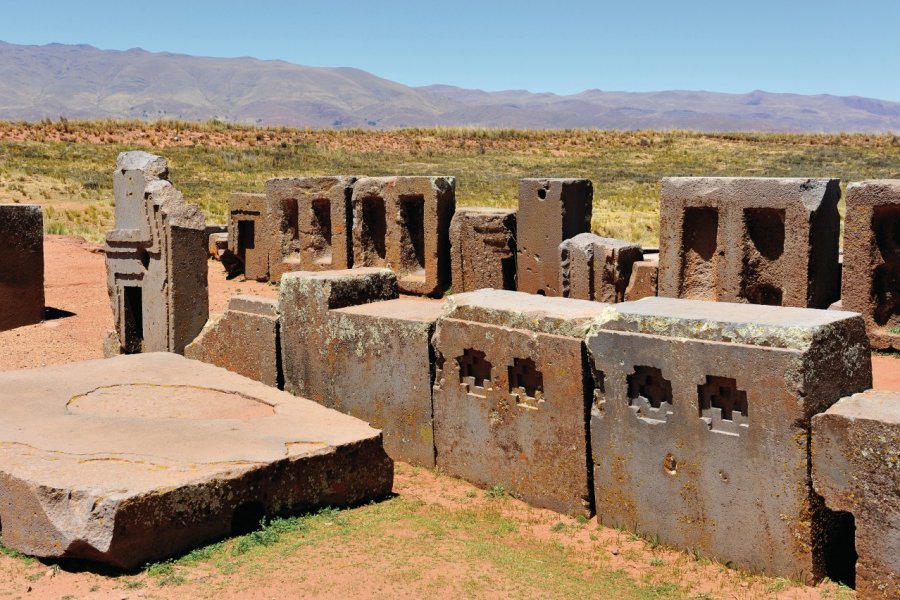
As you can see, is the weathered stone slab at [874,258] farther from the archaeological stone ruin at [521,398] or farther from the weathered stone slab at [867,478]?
the weathered stone slab at [867,478]

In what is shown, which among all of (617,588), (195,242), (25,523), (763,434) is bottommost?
(617,588)

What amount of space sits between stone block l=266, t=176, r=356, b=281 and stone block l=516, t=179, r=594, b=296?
3.34 metres

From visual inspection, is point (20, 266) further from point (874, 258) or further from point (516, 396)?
point (874, 258)

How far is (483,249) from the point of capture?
11.8 m

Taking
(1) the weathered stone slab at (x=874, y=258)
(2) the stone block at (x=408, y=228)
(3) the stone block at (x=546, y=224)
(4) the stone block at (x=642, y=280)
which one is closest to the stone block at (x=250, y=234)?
(2) the stone block at (x=408, y=228)

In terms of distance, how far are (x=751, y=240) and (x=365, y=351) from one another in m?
4.70

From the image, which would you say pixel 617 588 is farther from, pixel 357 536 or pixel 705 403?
pixel 357 536

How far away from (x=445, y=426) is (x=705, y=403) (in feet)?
7.01

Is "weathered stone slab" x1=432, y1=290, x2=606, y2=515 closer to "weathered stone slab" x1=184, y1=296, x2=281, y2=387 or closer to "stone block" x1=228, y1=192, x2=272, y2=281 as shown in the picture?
"weathered stone slab" x1=184, y1=296, x2=281, y2=387

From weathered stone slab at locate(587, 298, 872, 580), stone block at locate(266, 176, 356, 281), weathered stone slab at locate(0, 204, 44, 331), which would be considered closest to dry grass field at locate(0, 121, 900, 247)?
stone block at locate(266, 176, 356, 281)

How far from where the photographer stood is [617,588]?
4695 millimetres

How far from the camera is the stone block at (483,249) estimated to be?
11.6 metres

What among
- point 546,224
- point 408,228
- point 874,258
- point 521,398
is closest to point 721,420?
point 521,398

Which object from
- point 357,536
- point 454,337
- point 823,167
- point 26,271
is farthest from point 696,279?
point 823,167
